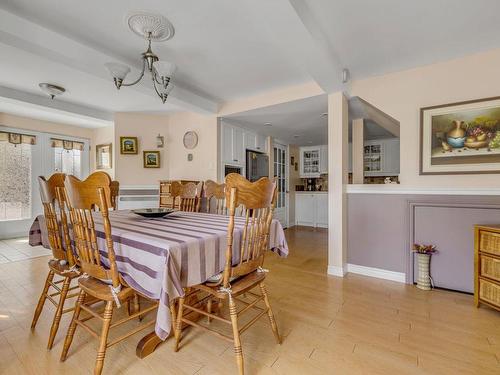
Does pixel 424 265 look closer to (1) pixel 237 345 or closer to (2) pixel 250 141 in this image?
(1) pixel 237 345

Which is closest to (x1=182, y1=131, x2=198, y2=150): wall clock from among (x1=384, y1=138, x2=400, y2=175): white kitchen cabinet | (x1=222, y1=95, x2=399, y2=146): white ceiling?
(x1=222, y1=95, x2=399, y2=146): white ceiling

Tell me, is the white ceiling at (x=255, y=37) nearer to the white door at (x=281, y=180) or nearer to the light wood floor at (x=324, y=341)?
the light wood floor at (x=324, y=341)

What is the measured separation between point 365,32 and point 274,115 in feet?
5.98

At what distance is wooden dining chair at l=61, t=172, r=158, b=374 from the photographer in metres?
1.18

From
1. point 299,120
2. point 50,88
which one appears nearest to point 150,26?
point 50,88

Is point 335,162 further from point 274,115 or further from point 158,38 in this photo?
point 158,38

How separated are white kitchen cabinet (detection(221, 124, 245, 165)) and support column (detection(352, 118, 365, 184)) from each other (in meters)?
1.82

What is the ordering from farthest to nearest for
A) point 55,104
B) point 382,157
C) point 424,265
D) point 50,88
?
point 382,157, point 55,104, point 50,88, point 424,265

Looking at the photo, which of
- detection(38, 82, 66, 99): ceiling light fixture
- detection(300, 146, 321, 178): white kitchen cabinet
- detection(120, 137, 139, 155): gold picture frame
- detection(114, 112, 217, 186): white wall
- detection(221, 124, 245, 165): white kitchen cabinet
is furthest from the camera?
detection(300, 146, 321, 178): white kitchen cabinet

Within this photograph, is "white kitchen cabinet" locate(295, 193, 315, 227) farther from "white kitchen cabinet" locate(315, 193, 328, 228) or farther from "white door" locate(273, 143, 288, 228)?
"white door" locate(273, 143, 288, 228)

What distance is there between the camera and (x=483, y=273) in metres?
2.04

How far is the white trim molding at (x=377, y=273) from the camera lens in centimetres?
268

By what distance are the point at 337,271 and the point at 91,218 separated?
2504 mm

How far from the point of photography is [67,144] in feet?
16.6
